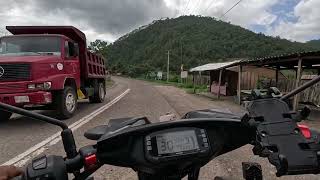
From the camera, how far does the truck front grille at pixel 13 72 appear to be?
960 centimetres

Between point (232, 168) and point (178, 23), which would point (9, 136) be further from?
point (178, 23)

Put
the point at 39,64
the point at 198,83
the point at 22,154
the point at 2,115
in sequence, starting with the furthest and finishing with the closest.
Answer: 1. the point at 198,83
2. the point at 2,115
3. the point at 39,64
4. the point at 22,154

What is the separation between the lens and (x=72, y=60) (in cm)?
1177

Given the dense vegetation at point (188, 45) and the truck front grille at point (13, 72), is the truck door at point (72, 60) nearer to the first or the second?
the truck front grille at point (13, 72)

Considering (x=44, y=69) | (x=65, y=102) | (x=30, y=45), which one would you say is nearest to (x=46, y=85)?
(x=44, y=69)

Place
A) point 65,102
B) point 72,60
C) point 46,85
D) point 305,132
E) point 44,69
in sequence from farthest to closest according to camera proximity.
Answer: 1. point 72,60
2. point 65,102
3. point 44,69
4. point 46,85
5. point 305,132

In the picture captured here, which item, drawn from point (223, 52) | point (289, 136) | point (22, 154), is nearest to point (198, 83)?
point (223, 52)

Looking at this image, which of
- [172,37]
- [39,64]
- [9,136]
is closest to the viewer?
[9,136]

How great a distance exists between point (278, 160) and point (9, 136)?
7771mm

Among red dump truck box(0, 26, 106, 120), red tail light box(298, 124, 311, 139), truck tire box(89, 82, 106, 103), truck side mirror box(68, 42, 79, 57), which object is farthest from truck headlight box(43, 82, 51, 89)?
red tail light box(298, 124, 311, 139)

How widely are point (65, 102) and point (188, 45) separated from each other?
245 feet

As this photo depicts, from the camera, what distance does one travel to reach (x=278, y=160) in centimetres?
138

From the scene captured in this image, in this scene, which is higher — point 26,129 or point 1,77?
point 1,77

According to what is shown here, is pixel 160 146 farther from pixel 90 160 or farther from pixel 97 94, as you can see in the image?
pixel 97 94
